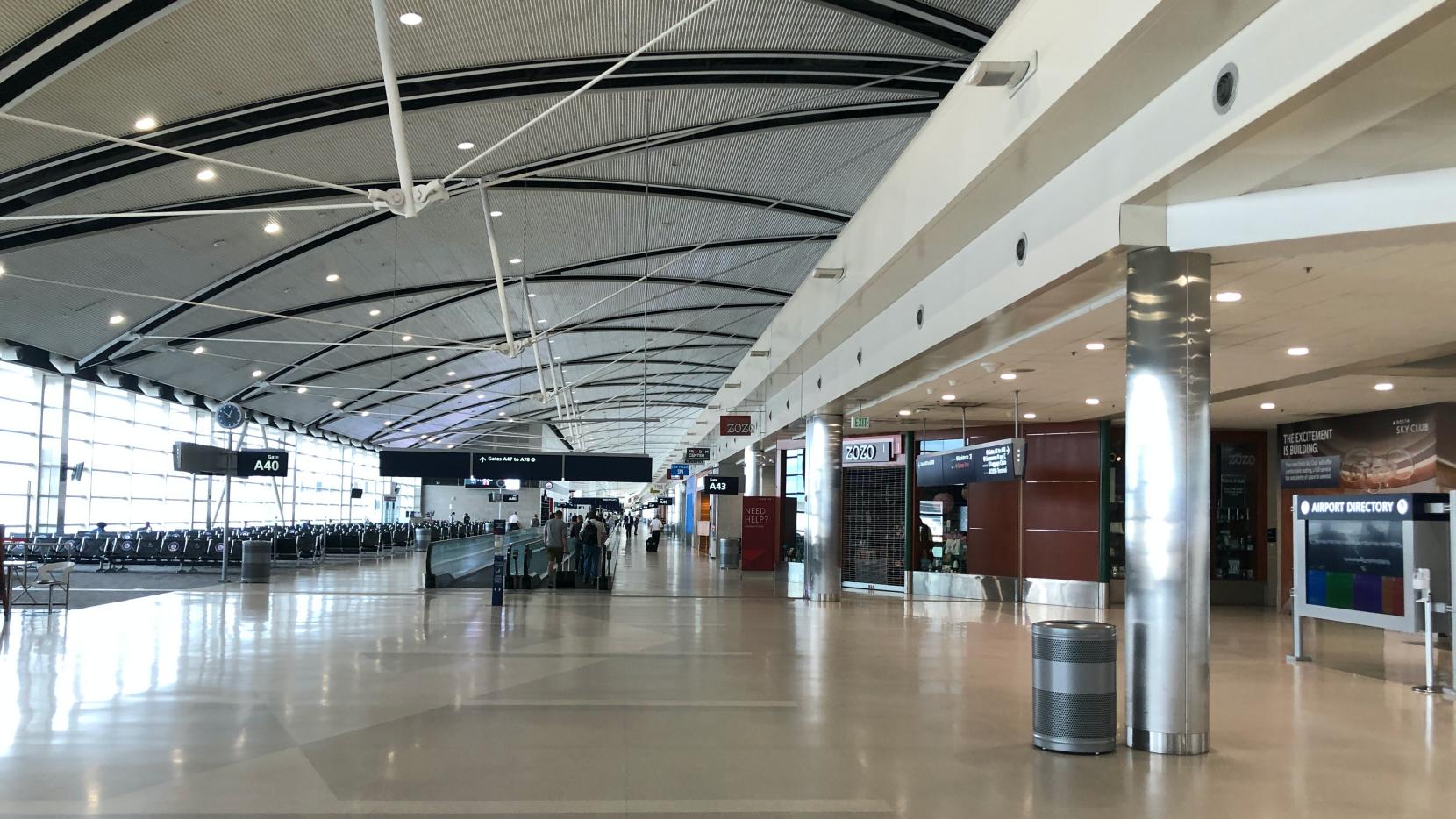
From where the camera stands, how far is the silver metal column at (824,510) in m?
20.4

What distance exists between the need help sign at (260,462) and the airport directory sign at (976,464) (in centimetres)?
1462

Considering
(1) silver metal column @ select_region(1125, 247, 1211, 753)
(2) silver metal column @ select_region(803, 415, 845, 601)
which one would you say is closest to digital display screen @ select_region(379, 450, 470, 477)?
(2) silver metal column @ select_region(803, 415, 845, 601)

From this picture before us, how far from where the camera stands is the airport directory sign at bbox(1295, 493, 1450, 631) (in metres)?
11.7

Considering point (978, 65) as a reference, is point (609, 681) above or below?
below

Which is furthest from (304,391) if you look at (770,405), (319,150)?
(319,150)

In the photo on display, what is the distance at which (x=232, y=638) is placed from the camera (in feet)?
41.6

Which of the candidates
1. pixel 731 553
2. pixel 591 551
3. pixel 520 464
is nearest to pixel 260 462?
pixel 520 464

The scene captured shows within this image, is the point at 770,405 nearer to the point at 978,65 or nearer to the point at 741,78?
the point at 741,78

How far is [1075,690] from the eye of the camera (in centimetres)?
728

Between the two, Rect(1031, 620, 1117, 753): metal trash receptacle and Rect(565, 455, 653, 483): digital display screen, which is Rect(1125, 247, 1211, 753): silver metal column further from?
Rect(565, 455, 653, 483): digital display screen

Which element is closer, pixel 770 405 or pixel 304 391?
pixel 770 405

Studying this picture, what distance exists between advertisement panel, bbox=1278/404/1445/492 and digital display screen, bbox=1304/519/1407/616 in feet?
13.8

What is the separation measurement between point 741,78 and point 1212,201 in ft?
24.4

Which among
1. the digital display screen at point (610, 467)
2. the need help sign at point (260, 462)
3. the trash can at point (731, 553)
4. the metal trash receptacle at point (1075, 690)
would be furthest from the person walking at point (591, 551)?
the metal trash receptacle at point (1075, 690)
